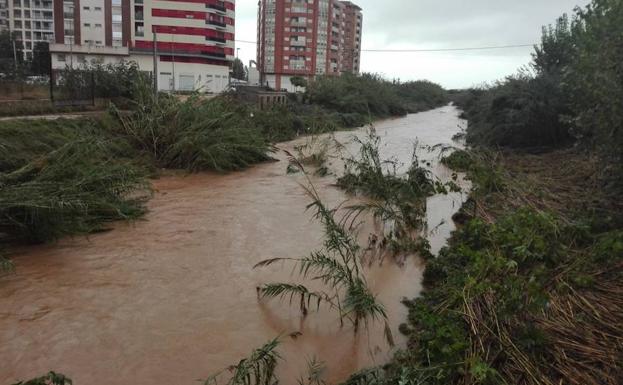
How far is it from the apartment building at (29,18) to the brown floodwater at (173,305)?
3054 inches

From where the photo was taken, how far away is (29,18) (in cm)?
7531

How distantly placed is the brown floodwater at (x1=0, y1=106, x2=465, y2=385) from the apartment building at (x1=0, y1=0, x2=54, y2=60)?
77.6m

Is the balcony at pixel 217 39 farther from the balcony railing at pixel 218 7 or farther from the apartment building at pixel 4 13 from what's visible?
the apartment building at pixel 4 13

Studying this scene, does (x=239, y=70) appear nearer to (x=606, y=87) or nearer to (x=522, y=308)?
(x=606, y=87)

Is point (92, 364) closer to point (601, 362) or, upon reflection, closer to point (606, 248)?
point (601, 362)

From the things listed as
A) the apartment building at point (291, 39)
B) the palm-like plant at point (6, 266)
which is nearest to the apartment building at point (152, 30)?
the apartment building at point (291, 39)

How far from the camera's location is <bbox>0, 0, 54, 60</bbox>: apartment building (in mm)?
74438

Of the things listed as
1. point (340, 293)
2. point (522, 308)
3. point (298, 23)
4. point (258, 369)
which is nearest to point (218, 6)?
point (298, 23)

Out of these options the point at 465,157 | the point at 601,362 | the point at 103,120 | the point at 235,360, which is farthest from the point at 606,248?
the point at 103,120

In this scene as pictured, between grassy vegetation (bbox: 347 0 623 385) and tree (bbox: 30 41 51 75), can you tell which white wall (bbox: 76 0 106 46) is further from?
grassy vegetation (bbox: 347 0 623 385)

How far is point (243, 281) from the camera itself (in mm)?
6586

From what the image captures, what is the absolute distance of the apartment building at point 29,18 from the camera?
74438mm

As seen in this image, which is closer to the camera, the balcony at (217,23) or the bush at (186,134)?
the bush at (186,134)

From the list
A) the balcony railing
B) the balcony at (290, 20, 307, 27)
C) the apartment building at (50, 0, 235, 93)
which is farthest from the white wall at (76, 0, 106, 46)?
the balcony at (290, 20, 307, 27)
